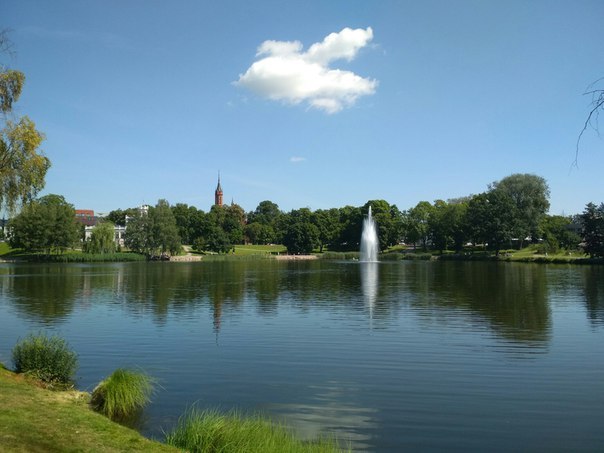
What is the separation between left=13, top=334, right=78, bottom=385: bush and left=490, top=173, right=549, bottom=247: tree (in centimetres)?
8467

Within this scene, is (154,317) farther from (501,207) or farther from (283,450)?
(501,207)

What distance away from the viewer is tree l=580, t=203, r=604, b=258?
209 ft

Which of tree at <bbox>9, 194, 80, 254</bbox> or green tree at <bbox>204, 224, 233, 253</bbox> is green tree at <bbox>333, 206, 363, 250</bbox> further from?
tree at <bbox>9, 194, 80, 254</bbox>

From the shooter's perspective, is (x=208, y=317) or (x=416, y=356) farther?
(x=208, y=317)

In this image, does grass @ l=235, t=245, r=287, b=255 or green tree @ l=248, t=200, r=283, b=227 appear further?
green tree @ l=248, t=200, r=283, b=227

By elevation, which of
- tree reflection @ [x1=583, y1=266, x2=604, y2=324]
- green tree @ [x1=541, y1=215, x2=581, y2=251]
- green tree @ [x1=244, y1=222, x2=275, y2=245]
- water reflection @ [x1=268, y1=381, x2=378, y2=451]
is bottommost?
water reflection @ [x1=268, y1=381, x2=378, y2=451]

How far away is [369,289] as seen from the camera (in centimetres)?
3378

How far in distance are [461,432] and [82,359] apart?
1021 centimetres

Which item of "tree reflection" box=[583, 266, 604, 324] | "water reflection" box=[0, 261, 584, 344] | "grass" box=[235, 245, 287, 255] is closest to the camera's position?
"water reflection" box=[0, 261, 584, 344]

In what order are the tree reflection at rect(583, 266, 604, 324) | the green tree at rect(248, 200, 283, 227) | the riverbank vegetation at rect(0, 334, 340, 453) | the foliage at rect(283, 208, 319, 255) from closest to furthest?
the riverbank vegetation at rect(0, 334, 340, 453)
the tree reflection at rect(583, 266, 604, 324)
the foliage at rect(283, 208, 319, 255)
the green tree at rect(248, 200, 283, 227)

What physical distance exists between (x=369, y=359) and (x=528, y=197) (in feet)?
276

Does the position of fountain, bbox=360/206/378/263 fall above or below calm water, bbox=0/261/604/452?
above

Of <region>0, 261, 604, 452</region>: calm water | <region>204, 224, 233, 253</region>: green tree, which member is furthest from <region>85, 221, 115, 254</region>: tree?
<region>0, 261, 604, 452</region>: calm water

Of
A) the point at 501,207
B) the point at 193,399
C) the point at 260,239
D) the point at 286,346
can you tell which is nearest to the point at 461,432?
the point at 193,399
